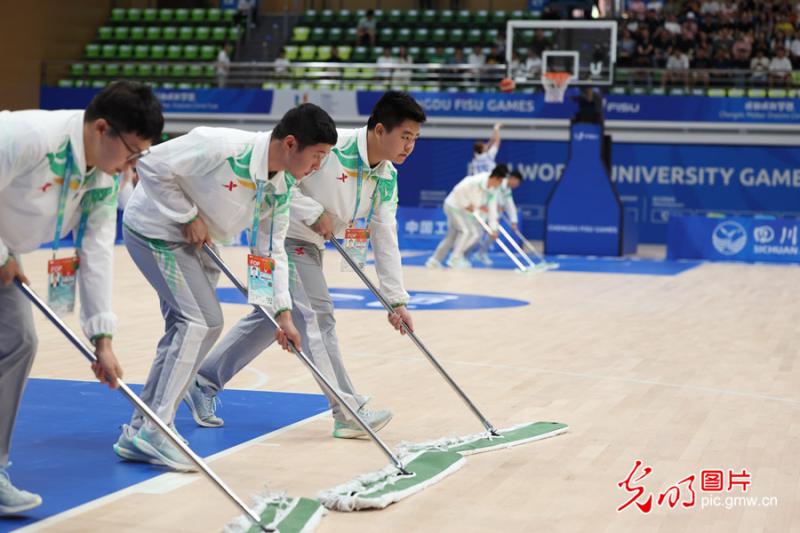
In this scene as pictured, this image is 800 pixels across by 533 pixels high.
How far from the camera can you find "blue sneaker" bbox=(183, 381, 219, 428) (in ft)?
21.6

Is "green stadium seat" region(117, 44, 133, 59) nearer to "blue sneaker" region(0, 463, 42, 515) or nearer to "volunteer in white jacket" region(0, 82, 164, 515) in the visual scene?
"volunteer in white jacket" region(0, 82, 164, 515)

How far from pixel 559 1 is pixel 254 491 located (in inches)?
1109

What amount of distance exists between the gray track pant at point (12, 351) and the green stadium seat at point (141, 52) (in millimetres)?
29083

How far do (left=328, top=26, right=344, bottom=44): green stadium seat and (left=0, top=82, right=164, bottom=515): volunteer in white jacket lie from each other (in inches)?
1102

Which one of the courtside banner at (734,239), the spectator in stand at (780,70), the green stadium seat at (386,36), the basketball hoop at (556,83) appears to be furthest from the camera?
the green stadium seat at (386,36)

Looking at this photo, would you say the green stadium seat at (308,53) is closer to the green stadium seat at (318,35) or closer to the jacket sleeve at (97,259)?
the green stadium seat at (318,35)

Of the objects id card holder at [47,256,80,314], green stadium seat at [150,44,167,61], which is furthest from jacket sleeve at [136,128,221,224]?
green stadium seat at [150,44,167,61]

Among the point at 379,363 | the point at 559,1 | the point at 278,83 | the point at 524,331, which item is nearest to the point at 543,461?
the point at 379,363

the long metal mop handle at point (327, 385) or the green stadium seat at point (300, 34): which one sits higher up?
the green stadium seat at point (300, 34)

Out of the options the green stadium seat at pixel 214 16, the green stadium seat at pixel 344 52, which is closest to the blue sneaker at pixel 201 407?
the green stadium seat at pixel 344 52

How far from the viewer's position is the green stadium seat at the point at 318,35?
106 feet

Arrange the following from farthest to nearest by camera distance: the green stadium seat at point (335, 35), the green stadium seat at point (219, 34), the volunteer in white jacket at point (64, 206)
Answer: the green stadium seat at point (219, 34) < the green stadium seat at point (335, 35) < the volunteer in white jacket at point (64, 206)

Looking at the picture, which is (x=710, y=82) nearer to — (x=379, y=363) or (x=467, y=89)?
(x=467, y=89)

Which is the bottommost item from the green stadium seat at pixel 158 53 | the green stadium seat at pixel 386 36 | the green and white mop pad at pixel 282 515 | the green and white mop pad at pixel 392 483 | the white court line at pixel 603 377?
the white court line at pixel 603 377
